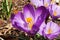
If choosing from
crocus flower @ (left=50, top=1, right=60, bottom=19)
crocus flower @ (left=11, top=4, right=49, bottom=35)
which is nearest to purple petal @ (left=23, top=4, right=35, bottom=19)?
crocus flower @ (left=11, top=4, right=49, bottom=35)

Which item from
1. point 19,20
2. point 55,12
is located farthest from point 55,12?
point 19,20

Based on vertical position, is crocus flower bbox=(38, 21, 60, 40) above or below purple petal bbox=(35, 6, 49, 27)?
below

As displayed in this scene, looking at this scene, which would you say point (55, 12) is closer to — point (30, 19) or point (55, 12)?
point (55, 12)

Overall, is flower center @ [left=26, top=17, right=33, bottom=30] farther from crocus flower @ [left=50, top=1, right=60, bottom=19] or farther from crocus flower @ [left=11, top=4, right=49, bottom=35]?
crocus flower @ [left=50, top=1, right=60, bottom=19]

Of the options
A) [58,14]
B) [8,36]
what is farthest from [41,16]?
[8,36]

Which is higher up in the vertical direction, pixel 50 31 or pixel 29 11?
pixel 29 11

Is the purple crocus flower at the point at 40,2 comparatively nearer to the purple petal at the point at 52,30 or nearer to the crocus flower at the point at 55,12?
the crocus flower at the point at 55,12
